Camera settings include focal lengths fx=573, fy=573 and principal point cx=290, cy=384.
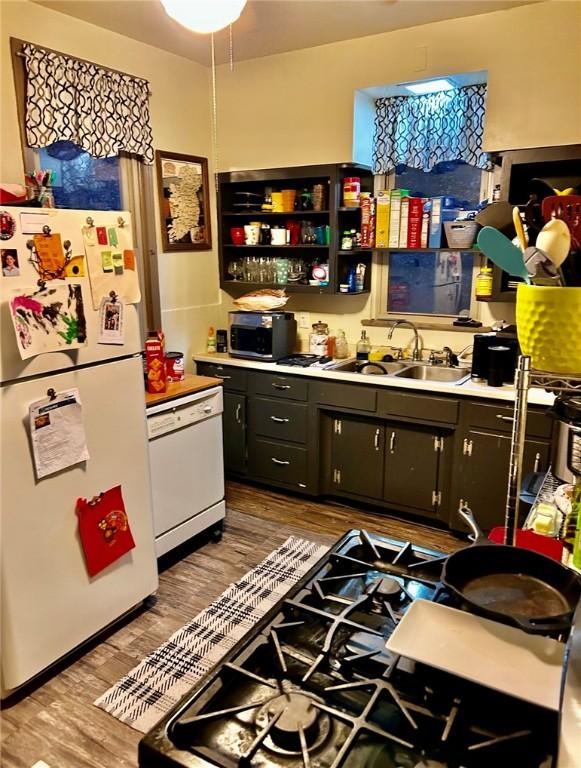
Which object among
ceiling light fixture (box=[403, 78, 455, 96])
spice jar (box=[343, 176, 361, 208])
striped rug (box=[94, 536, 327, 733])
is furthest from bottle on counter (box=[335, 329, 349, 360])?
ceiling light fixture (box=[403, 78, 455, 96])

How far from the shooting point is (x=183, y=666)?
234cm

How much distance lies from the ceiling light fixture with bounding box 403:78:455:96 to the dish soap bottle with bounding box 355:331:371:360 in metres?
1.54

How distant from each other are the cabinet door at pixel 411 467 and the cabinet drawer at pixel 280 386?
61 cm

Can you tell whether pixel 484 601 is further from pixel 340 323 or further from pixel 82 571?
pixel 340 323

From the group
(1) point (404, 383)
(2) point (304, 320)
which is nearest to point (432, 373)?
(1) point (404, 383)

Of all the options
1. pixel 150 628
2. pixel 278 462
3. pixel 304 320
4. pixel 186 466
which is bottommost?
pixel 150 628

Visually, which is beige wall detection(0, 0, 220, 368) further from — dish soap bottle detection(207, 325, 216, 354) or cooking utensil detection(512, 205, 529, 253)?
cooking utensil detection(512, 205, 529, 253)

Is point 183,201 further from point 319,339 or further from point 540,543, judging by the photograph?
point 540,543

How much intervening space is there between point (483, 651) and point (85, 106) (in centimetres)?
328

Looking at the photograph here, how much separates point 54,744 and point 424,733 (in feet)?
5.56

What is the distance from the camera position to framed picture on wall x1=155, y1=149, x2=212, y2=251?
379 cm

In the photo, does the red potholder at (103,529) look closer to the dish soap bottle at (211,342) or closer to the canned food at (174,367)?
the canned food at (174,367)

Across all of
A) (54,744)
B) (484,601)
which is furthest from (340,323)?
(484,601)

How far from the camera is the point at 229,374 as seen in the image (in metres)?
3.93
